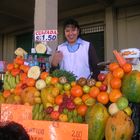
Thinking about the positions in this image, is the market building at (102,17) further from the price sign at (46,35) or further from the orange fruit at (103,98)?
the orange fruit at (103,98)

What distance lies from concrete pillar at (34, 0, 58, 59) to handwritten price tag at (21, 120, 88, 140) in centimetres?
300

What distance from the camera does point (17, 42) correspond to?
1277cm

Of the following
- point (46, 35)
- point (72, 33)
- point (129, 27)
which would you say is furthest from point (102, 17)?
point (72, 33)

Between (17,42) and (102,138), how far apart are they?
36.0 ft

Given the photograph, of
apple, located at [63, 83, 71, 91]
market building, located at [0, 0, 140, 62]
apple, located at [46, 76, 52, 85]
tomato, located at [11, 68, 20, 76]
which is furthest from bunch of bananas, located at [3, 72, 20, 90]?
market building, located at [0, 0, 140, 62]

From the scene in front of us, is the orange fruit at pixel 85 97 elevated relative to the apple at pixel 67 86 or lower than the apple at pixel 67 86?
lower

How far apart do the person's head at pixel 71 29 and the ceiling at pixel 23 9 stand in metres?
5.93

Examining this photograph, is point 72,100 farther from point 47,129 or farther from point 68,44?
point 68,44

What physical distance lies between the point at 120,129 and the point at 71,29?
138 centimetres

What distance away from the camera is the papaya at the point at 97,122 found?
2.08m

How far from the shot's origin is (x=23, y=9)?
1033 cm

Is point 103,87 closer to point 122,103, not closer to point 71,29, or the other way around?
point 122,103

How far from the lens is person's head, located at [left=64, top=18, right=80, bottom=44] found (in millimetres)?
3088

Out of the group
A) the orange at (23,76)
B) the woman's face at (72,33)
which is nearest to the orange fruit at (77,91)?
the orange at (23,76)
